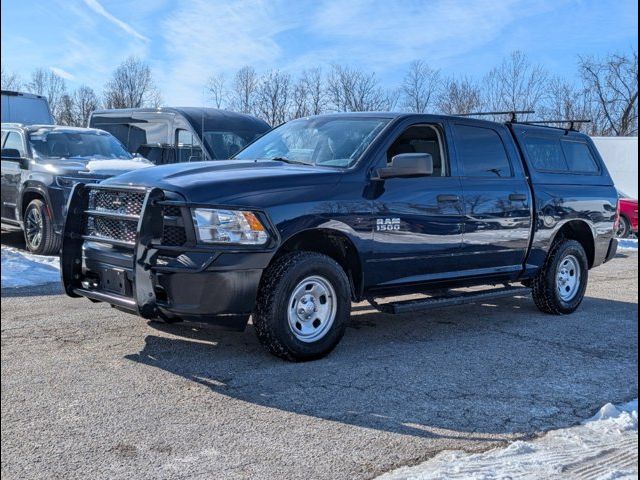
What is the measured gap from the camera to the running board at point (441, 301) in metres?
5.67

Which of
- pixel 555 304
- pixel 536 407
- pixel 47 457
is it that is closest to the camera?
pixel 47 457

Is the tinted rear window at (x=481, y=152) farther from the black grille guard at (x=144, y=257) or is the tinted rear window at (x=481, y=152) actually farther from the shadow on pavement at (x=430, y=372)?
the black grille guard at (x=144, y=257)

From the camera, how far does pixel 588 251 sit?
26.5 feet

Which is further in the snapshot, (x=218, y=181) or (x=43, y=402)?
(x=218, y=181)

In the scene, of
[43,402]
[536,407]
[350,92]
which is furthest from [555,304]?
[350,92]

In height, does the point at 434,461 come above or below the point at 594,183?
below

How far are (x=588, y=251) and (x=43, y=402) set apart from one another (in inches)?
248

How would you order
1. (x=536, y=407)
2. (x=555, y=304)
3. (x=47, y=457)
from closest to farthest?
(x=47, y=457)
(x=536, y=407)
(x=555, y=304)

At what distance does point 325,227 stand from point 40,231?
6262 millimetres

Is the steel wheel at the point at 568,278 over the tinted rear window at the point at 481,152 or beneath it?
beneath

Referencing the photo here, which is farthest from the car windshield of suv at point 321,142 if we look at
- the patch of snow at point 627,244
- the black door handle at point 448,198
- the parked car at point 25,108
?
the patch of snow at point 627,244

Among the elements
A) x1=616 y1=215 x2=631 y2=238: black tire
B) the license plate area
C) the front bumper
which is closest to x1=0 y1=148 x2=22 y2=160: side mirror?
the license plate area

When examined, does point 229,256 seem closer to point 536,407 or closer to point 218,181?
point 218,181

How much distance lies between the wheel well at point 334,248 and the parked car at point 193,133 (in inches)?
333
